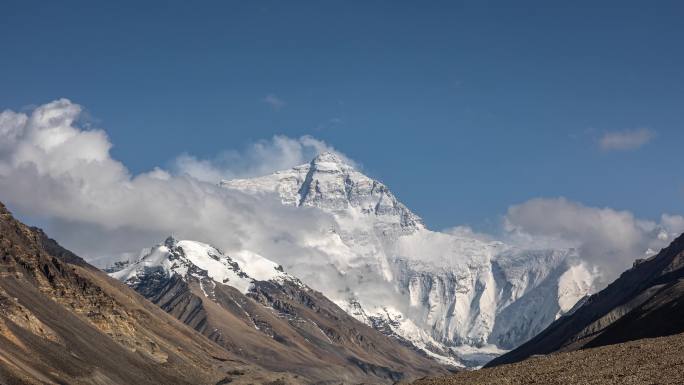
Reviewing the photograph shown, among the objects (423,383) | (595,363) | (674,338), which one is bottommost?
(423,383)

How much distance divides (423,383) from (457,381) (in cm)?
537

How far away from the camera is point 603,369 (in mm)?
112375

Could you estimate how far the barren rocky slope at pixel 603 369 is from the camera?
342ft

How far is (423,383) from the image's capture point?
124m

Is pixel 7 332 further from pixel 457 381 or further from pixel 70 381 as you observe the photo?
pixel 457 381

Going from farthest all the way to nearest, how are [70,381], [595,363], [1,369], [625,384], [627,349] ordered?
[70,381] → [1,369] → [627,349] → [595,363] → [625,384]

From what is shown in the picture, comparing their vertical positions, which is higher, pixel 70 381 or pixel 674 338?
pixel 674 338

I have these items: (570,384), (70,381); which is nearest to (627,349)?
(570,384)

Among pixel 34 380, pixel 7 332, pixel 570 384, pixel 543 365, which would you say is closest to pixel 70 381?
pixel 7 332

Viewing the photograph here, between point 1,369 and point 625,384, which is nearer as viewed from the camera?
point 625,384

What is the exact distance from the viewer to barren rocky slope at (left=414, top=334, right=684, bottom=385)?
342 ft

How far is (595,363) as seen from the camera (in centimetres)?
11725

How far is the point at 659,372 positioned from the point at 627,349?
20.5 metres

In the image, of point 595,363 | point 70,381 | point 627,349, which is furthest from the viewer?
point 70,381
